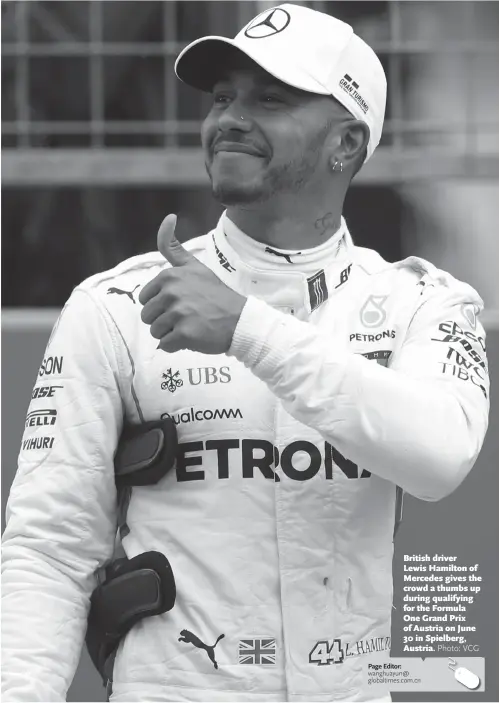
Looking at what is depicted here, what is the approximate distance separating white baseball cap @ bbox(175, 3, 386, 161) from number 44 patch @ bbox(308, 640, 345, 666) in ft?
3.17

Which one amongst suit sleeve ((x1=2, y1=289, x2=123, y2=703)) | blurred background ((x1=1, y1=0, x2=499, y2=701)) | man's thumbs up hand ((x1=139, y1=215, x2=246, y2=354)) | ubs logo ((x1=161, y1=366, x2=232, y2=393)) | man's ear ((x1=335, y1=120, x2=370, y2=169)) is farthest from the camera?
blurred background ((x1=1, y1=0, x2=499, y2=701))

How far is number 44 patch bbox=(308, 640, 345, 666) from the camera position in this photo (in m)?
2.21

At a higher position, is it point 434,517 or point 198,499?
point 198,499

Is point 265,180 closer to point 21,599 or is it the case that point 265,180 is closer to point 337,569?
point 337,569

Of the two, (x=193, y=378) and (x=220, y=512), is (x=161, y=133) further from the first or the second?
(x=220, y=512)

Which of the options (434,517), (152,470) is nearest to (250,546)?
(152,470)

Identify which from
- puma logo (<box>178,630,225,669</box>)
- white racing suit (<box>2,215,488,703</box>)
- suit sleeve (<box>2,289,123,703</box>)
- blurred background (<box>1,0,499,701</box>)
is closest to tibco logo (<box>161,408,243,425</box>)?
white racing suit (<box>2,215,488,703</box>)

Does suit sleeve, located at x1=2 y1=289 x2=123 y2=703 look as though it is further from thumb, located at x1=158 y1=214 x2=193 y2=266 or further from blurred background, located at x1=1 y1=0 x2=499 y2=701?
blurred background, located at x1=1 y1=0 x2=499 y2=701

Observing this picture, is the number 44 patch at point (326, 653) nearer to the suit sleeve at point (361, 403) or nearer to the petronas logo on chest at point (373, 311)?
the suit sleeve at point (361, 403)

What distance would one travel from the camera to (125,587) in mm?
2225

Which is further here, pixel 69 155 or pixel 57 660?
pixel 69 155

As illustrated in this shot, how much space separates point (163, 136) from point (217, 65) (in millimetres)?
2204

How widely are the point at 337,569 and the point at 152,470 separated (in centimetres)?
37

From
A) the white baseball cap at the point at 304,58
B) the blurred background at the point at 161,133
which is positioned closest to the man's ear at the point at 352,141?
the white baseball cap at the point at 304,58
